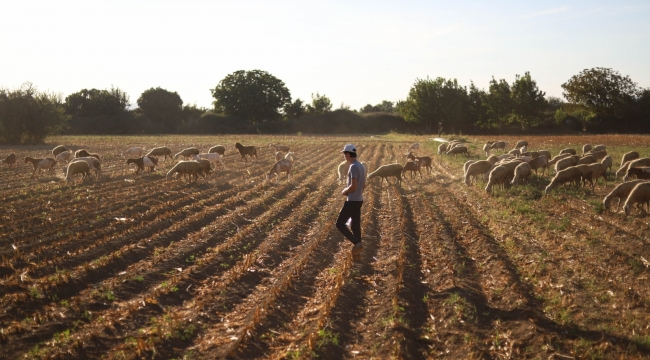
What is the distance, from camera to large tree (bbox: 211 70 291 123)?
282 feet

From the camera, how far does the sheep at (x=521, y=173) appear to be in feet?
66.2

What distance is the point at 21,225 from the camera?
13531mm

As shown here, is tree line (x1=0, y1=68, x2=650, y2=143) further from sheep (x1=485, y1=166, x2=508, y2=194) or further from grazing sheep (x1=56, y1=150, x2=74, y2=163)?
sheep (x1=485, y1=166, x2=508, y2=194)

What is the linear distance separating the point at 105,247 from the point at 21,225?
333 centimetres

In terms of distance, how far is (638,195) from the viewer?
1404cm

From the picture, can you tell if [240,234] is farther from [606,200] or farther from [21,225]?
[606,200]

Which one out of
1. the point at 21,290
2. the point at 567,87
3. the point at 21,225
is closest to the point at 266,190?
the point at 21,225

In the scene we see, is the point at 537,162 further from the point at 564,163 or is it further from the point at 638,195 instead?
the point at 638,195

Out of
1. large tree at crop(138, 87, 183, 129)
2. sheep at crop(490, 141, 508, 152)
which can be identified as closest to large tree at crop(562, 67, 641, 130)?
sheep at crop(490, 141, 508, 152)

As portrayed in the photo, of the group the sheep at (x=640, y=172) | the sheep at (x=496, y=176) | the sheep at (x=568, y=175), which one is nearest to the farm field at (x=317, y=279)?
the sheep at (x=568, y=175)

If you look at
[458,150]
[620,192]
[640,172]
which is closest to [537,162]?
[640,172]

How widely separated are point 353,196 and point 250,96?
7700cm

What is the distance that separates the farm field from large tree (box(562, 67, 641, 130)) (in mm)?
57926

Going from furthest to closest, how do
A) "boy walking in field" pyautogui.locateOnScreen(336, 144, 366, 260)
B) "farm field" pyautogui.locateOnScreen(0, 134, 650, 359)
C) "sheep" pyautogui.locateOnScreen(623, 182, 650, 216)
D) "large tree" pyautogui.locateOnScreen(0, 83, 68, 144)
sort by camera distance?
"large tree" pyautogui.locateOnScreen(0, 83, 68, 144) < "sheep" pyautogui.locateOnScreen(623, 182, 650, 216) < "boy walking in field" pyautogui.locateOnScreen(336, 144, 366, 260) < "farm field" pyautogui.locateOnScreen(0, 134, 650, 359)
